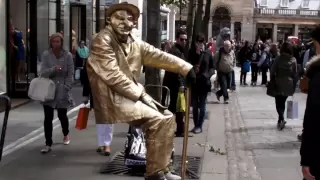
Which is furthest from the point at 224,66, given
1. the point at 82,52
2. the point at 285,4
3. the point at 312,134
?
the point at 285,4

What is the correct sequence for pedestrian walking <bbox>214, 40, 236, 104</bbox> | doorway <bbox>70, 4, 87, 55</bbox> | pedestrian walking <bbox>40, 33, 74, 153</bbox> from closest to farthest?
1. pedestrian walking <bbox>40, 33, 74, 153</bbox>
2. pedestrian walking <bbox>214, 40, 236, 104</bbox>
3. doorway <bbox>70, 4, 87, 55</bbox>

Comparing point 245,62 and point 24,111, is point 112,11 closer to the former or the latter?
point 24,111

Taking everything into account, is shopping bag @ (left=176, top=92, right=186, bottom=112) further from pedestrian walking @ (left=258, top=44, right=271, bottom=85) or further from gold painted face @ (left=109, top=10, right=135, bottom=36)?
pedestrian walking @ (left=258, top=44, right=271, bottom=85)

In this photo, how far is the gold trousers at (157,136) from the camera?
5672 millimetres

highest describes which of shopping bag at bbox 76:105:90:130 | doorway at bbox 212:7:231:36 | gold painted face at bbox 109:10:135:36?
doorway at bbox 212:7:231:36

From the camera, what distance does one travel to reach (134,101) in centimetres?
570

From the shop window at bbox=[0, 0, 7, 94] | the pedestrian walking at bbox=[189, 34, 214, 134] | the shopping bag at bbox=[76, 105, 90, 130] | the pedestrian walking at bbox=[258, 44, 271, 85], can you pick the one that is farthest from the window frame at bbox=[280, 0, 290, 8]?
the shopping bag at bbox=[76, 105, 90, 130]

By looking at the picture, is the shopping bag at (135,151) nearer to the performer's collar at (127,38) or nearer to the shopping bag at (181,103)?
the shopping bag at (181,103)

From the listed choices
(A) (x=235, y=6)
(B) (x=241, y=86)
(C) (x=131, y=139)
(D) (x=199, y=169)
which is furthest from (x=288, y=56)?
(A) (x=235, y=6)

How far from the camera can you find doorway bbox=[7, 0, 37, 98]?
605 inches

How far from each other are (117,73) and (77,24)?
1679 centimetres

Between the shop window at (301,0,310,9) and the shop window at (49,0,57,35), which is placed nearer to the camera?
the shop window at (49,0,57,35)

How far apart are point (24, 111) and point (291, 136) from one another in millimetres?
5885

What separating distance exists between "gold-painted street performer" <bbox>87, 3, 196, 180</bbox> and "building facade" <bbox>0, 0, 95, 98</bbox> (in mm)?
7718
